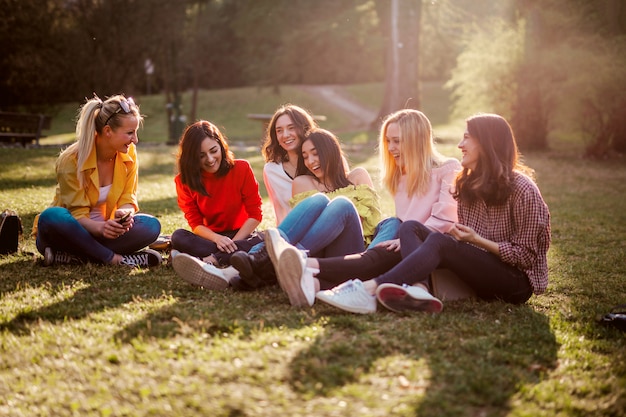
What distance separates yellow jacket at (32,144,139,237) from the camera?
4996mm

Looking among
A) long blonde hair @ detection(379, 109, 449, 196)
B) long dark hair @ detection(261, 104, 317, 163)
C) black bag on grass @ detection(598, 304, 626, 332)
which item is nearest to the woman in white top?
long dark hair @ detection(261, 104, 317, 163)

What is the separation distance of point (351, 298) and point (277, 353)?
841 mm

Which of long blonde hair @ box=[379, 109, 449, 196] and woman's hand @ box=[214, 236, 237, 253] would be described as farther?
woman's hand @ box=[214, 236, 237, 253]

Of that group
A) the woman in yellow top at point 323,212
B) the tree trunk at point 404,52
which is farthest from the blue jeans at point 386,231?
the tree trunk at point 404,52

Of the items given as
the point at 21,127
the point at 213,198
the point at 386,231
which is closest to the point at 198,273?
the point at 213,198

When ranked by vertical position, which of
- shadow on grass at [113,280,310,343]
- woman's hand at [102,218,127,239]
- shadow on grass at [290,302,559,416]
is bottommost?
shadow on grass at [290,302,559,416]

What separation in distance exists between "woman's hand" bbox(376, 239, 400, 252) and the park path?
2284 centimetres

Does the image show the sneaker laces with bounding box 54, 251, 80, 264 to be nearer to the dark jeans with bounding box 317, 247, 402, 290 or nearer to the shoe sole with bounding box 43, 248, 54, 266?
the shoe sole with bounding box 43, 248, 54, 266

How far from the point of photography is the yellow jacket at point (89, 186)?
197 inches

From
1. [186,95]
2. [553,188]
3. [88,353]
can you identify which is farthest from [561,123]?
[186,95]

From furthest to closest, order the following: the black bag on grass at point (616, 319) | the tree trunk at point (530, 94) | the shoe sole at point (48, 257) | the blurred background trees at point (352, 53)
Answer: the tree trunk at point (530, 94) < the blurred background trees at point (352, 53) < the shoe sole at point (48, 257) < the black bag on grass at point (616, 319)

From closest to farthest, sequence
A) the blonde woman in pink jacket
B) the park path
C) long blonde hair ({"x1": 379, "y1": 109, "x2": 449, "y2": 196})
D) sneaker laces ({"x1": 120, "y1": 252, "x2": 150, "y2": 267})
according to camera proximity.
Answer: the blonde woman in pink jacket < long blonde hair ({"x1": 379, "y1": 109, "x2": 449, "y2": 196}) < sneaker laces ({"x1": 120, "y1": 252, "x2": 150, "y2": 267}) < the park path

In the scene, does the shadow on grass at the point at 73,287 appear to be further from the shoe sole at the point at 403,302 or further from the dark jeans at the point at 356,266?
the shoe sole at the point at 403,302

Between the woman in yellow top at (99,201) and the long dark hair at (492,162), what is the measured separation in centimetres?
266
